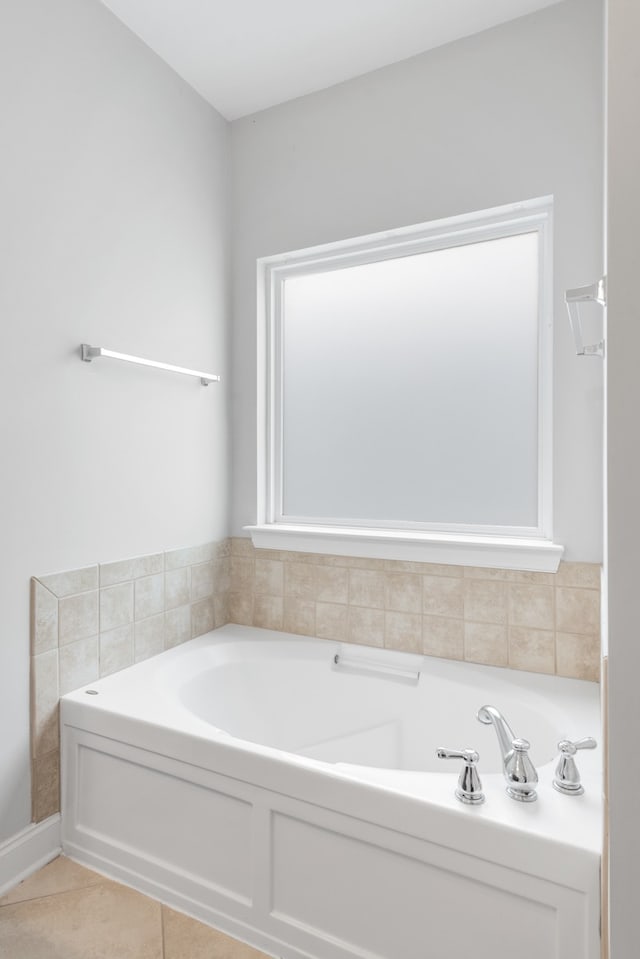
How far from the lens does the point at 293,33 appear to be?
1895mm

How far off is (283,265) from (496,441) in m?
1.22

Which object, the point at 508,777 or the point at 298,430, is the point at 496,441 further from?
the point at 508,777

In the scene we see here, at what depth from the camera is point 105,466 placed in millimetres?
1801

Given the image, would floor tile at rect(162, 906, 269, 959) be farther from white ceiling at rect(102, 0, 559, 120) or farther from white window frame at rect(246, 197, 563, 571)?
white ceiling at rect(102, 0, 559, 120)

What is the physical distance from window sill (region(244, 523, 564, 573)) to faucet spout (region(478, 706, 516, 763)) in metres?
0.65

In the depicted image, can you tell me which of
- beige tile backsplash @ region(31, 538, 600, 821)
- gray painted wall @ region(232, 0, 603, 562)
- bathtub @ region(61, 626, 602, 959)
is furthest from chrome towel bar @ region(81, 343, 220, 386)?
bathtub @ region(61, 626, 602, 959)

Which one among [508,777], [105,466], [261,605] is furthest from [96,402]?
[508,777]

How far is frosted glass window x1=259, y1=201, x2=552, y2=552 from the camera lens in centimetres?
192

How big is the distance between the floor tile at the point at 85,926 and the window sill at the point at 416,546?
1.23 m

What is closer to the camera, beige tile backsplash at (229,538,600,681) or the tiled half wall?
the tiled half wall

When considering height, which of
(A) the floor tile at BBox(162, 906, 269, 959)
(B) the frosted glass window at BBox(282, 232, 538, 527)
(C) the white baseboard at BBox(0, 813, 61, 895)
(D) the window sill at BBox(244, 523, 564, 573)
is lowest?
(A) the floor tile at BBox(162, 906, 269, 959)

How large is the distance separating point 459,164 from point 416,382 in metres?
0.77

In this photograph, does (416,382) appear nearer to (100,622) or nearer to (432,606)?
(432,606)

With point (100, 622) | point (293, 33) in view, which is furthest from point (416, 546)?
point (293, 33)
